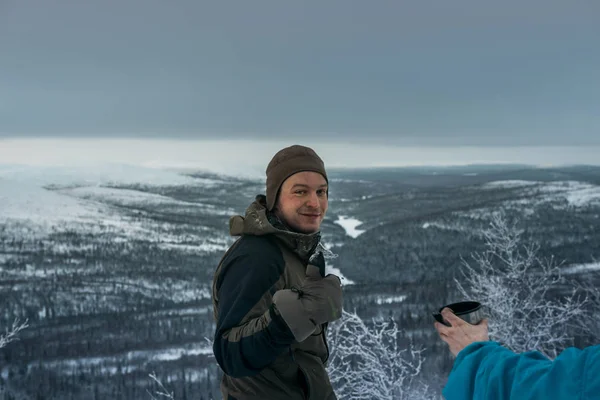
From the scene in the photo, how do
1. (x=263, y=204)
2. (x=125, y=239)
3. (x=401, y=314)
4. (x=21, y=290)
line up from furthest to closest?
(x=125, y=239)
(x=21, y=290)
(x=401, y=314)
(x=263, y=204)

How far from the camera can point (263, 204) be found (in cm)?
282

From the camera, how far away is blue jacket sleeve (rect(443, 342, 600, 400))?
1333 mm

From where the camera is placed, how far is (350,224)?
274ft

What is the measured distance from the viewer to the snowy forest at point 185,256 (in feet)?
183

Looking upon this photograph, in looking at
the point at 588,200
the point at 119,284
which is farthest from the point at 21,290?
the point at 588,200

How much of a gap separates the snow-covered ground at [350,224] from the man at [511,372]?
255 ft

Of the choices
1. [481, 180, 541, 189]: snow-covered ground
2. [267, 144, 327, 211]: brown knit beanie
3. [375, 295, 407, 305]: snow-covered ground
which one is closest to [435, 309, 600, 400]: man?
[267, 144, 327, 211]: brown knit beanie

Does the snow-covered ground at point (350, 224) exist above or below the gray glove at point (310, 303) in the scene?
below

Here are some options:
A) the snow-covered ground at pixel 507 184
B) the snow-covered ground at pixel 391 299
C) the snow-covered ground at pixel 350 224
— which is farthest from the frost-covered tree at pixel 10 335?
the snow-covered ground at pixel 507 184

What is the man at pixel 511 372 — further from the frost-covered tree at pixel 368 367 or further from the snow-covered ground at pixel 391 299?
the snow-covered ground at pixel 391 299

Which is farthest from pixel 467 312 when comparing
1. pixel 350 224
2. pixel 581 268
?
pixel 350 224

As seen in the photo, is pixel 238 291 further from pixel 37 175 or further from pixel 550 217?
pixel 37 175

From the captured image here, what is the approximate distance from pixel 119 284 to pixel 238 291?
3159 inches

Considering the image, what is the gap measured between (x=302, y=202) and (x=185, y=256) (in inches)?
3452
